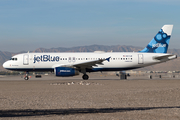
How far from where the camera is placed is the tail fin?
43.4 m

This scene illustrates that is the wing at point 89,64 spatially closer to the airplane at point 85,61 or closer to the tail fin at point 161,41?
the airplane at point 85,61

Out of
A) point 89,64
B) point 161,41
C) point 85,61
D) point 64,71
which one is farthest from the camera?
point 161,41

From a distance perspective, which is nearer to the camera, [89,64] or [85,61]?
[89,64]

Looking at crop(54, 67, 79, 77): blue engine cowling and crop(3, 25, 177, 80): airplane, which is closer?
crop(54, 67, 79, 77): blue engine cowling

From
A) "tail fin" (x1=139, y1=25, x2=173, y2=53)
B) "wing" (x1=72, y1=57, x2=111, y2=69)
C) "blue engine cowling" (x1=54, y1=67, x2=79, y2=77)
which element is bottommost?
"blue engine cowling" (x1=54, y1=67, x2=79, y2=77)

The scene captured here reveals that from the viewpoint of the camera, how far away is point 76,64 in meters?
38.8

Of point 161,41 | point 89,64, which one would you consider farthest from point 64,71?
point 161,41

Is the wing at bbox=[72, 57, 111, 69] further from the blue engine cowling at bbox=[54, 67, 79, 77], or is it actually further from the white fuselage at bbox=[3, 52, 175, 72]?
the blue engine cowling at bbox=[54, 67, 79, 77]

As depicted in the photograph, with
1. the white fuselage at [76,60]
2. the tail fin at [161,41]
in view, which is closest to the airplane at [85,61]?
the white fuselage at [76,60]

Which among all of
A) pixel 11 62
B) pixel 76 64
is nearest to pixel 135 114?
pixel 76 64

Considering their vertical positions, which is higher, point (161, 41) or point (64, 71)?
point (161, 41)

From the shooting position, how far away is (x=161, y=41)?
143ft

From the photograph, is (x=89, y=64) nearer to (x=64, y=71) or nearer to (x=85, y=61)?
(x=85, y=61)

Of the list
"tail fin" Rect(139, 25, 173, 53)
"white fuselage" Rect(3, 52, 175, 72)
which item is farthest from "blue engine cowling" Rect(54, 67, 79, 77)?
"tail fin" Rect(139, 25, 173, 53)
